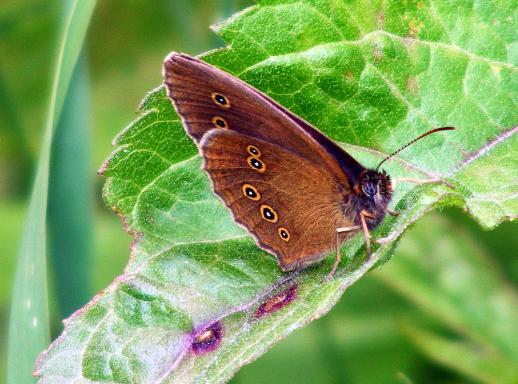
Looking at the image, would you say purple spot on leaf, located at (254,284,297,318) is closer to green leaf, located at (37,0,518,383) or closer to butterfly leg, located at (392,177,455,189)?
green leaf, located at (37,0,518,383)

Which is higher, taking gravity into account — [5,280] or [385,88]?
[385,88]

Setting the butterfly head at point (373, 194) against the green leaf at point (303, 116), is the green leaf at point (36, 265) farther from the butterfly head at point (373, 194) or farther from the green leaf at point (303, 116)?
the butterfly head at point (373, 194)

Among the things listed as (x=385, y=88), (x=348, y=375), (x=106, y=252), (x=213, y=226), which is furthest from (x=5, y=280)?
(x=385, y=88)

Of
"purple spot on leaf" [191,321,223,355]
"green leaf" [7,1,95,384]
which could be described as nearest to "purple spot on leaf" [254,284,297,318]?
"purple spot on leaf" [191,321,223,355]

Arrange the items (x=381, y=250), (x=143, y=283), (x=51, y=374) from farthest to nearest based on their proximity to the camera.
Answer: (x=143, y=283), (x=51, y=374), (x=381, y=250)

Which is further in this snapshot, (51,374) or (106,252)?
(106,252)

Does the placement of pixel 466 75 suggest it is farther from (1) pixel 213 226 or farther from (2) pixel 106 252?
(2) pixel 106 252

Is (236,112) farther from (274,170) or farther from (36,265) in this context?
(36,265)

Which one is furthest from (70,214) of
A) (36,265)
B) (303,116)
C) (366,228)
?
(366,228)

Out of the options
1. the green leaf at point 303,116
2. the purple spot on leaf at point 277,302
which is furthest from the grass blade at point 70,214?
the purple spot on leaf at point 277,302
